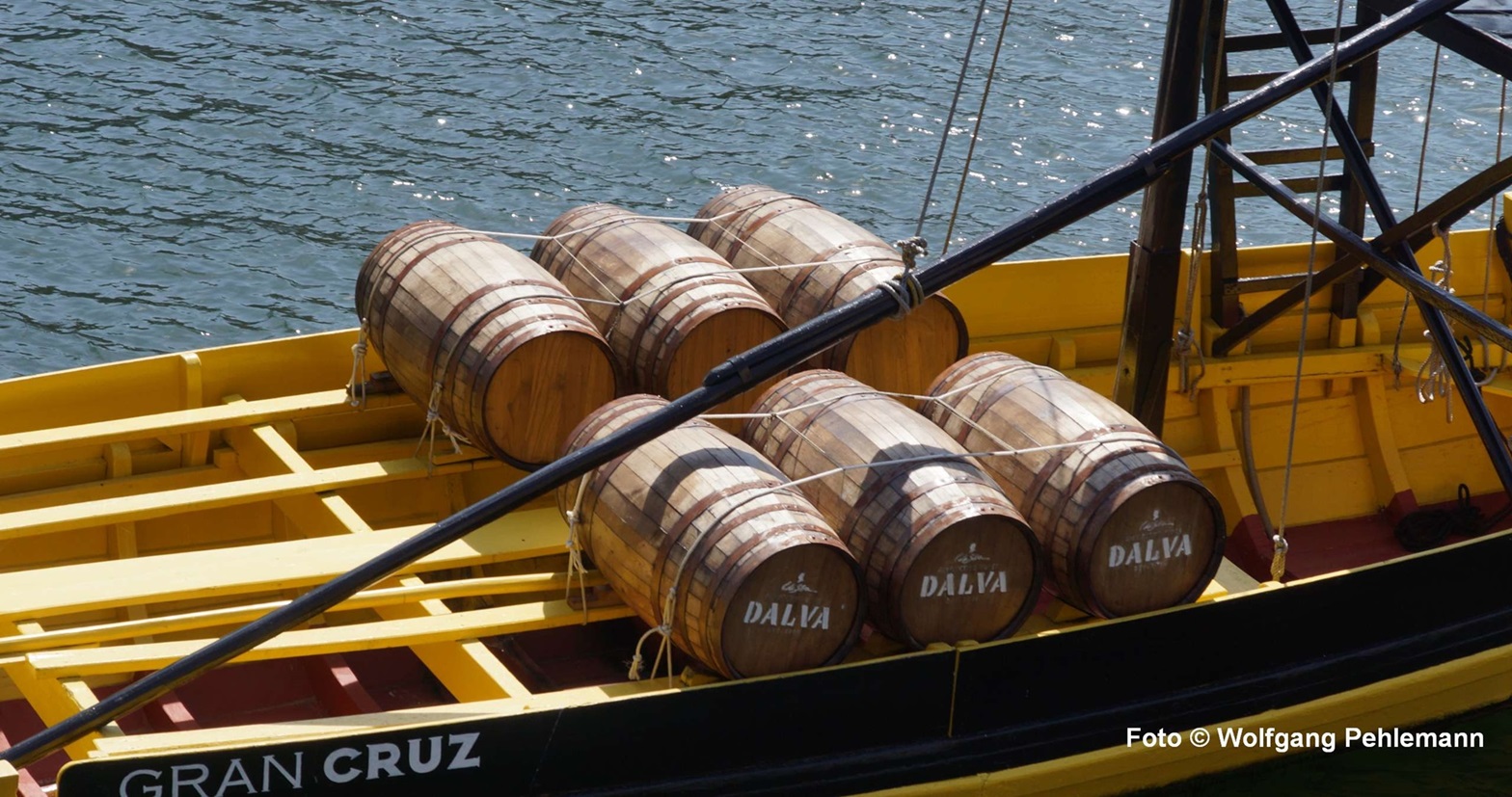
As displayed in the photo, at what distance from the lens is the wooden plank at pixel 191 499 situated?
7027mm

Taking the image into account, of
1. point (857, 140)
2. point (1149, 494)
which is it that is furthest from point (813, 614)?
point (857, 140)

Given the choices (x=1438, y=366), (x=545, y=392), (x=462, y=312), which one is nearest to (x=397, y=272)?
(x=462, y=312)

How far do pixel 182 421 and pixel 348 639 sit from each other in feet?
5.85

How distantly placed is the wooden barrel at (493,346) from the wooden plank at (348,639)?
0.89m

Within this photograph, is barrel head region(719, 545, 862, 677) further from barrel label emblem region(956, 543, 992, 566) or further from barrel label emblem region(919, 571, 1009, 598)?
barrel label emblem region(956, 543, 992, 566)

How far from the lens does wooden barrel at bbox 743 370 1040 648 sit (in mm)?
6316

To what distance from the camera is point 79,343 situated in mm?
13117

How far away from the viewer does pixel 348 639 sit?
6.35 meters

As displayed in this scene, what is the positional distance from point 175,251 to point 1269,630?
10.4 meters

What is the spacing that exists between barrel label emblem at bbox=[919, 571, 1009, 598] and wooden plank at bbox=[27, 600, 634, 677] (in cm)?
121

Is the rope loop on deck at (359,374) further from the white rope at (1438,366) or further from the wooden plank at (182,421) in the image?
the white rope at (1438,366)

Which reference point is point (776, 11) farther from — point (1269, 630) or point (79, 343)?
point (1269, 630)

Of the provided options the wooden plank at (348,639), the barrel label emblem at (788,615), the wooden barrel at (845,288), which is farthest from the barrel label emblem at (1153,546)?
the wooden plank at (348,639)

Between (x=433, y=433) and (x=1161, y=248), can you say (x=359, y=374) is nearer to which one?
(x=433, y=433)
